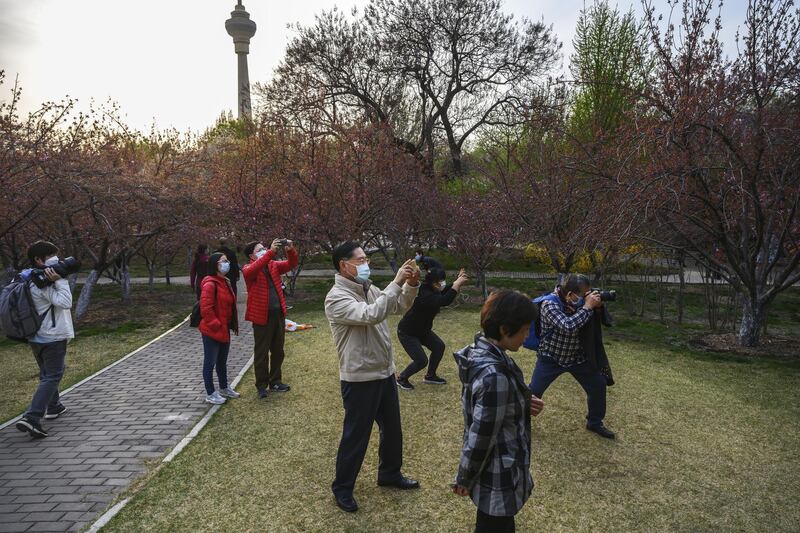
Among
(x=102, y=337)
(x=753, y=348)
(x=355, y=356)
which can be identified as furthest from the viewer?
(x=102, y=337)

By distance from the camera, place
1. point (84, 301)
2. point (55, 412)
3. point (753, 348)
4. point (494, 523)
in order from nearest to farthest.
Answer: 1. point (494, 523)
2. point (55, 412)
3. point (753, 348)
4. point (84, 301)

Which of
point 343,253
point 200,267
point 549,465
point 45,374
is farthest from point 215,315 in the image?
point 200,267

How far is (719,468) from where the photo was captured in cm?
448

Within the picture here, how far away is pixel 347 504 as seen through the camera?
12.4 ft

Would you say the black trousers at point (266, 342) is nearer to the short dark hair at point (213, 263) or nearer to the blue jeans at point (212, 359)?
the blue jeans at point (212, 359)

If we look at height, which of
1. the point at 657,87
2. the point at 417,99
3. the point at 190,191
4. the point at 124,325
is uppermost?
the point at 417,99

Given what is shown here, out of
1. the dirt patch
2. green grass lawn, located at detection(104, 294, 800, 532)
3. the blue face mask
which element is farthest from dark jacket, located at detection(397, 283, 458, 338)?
the dirt patch

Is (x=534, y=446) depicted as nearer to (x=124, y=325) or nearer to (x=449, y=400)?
(x=449, y=400)

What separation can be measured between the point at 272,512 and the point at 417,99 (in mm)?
24676

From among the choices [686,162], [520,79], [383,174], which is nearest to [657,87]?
[686,162]

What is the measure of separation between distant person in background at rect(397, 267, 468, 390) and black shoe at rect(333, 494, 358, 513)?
8.42ft

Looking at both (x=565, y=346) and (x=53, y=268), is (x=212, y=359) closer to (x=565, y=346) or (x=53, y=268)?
(x=53, y=268)

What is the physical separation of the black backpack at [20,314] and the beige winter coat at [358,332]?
3.40 meters

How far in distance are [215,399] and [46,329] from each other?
1.92 meters
